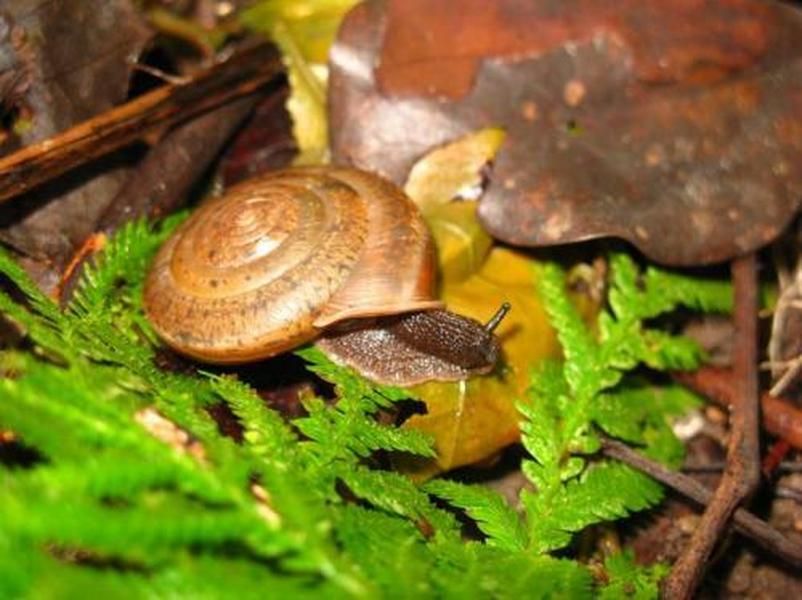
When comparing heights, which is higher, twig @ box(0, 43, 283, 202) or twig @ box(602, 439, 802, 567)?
twig @ box(0, 43, 283, 202)

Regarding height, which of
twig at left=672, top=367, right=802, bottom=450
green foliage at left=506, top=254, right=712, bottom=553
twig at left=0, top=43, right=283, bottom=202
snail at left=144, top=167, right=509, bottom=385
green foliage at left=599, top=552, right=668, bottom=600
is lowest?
green foliage at left=599, top=552, right=668, bottom=600

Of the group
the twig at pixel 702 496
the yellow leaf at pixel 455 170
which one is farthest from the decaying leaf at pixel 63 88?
the twig at pixel 702 496

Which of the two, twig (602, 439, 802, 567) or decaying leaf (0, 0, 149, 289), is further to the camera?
decaying leaf (0, 0, 149, 289)

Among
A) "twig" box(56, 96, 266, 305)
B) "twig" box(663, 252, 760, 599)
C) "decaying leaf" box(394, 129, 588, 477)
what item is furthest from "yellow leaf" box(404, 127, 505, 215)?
"twig" box(663, 252, 760, 599)

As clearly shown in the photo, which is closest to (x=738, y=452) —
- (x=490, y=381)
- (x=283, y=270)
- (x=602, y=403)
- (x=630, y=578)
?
(x=602, y=403)

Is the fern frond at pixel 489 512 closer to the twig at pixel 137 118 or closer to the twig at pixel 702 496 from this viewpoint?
the twig at pixel 702 496

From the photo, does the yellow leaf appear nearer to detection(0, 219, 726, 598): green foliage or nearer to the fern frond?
detection(0, 219, 726, 598): green foliage

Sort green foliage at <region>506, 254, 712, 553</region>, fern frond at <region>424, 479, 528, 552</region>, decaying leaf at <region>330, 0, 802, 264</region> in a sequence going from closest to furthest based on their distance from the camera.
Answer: fern frond at <region>424, 479, 528, 552</region> → green foliage at <region>506, 254, 712, 553</region> → decaying leaf at <region>330, 0, 802, 264</region>

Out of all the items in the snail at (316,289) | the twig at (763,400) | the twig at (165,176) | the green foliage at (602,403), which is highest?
the twig at (165,176)

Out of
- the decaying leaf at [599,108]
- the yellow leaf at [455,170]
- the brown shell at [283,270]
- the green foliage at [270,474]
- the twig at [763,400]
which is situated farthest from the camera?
the yellow leaf at [455,170]
